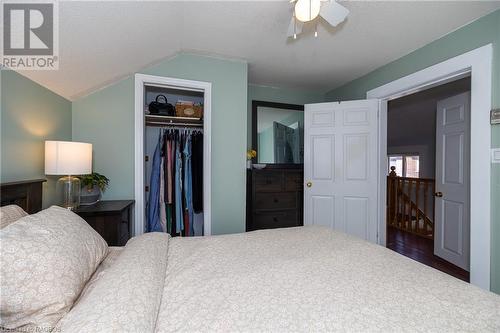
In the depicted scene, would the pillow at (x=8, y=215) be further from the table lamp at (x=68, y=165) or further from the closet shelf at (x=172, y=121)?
the closet shelf at (x=172, y=121)

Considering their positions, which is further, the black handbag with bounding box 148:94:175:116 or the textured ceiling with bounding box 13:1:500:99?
the black handbag with bounding box 148:94:175:116

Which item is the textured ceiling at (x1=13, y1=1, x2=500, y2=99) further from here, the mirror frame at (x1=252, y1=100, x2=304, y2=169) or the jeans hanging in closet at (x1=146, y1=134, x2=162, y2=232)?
the jeans hanging in closet at (x1=146, y1=134, x2=162, y2=232)

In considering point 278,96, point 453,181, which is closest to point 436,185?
point 453,181

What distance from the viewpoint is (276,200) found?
2.77 metres

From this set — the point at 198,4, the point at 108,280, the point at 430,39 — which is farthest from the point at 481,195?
the point at 198,4

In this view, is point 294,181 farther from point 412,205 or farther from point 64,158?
point 412,205

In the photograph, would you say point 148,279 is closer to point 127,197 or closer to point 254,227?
point 127,197

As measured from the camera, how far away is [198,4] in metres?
1.62

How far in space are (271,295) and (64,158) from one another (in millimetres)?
1648

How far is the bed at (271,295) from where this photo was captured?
24.8 inches

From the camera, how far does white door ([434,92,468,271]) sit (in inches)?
94.9

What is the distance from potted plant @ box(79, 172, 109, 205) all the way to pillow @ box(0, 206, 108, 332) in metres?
1.19

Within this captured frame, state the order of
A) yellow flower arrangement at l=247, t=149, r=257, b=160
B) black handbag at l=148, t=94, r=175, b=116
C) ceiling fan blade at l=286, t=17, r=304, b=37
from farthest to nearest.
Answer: yellow flower arrangement at l=247, t=149, r=257, b=160
black handbag at l=148, t=94, r=175, b=116
ceiling fan blade at l=286, t=17, r=304, b=37

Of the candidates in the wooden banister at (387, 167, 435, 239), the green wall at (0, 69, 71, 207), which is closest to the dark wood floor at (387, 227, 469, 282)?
the wooden banister at (387, 167, 435, 239)
